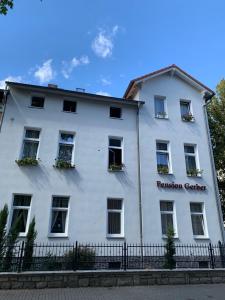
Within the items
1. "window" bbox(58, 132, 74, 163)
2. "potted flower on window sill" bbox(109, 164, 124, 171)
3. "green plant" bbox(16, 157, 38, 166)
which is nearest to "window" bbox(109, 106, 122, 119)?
"window" bbox(58, 132, 74, 163)

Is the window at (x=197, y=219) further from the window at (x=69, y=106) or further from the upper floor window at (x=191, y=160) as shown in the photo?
the window at (x=69, y=106)

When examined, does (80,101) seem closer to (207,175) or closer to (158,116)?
(158,116)

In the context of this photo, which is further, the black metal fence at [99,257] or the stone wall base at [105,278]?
the black metal fence at [99,257]

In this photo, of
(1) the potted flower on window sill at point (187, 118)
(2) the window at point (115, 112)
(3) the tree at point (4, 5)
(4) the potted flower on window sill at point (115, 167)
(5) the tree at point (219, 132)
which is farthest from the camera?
(5) the tree at point (219, 132)

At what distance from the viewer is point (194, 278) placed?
1012cm

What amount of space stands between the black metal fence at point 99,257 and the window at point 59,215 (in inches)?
30.0

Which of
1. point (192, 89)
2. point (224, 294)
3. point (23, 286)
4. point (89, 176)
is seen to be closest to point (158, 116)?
point (192, 89)

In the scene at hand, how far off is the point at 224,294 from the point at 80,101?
1242 cm

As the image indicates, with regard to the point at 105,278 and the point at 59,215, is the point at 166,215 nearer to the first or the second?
the point at 59,215

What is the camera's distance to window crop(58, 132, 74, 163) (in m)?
14.6

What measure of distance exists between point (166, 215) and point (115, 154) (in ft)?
15.5

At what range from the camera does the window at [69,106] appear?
15750 millimetres

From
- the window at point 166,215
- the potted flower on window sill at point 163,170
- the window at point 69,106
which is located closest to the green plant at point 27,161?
the window at point 69,106

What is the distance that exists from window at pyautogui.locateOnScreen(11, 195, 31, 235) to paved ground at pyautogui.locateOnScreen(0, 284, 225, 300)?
4.54 metres
